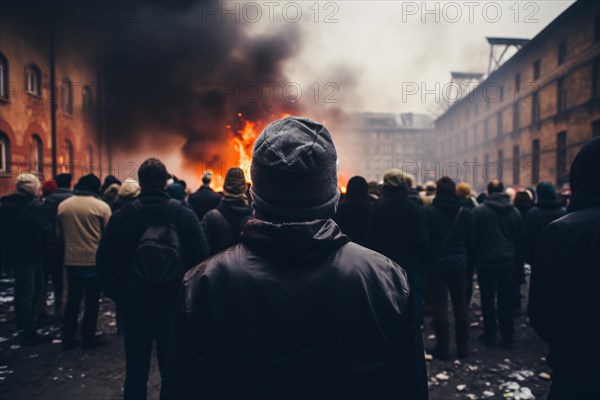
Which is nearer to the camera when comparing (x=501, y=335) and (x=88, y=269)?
(x=88, y=269)

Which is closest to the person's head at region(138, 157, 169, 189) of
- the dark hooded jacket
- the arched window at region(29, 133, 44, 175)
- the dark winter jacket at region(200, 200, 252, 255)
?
the dark winter jacket at region(200, 200, 252, 255)

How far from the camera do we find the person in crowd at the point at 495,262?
506cm

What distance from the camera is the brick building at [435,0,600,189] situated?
18.6m

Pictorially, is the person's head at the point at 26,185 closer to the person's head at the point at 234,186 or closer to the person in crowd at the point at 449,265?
the person's head at the point at 234,186

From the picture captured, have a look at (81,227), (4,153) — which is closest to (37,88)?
(4,153)

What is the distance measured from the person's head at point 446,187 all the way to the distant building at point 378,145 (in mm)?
52693

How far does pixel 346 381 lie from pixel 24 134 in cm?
1509

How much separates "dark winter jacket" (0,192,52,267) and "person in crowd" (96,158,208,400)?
292 centimetres

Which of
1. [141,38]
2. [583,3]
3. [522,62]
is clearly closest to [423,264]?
[141,38]

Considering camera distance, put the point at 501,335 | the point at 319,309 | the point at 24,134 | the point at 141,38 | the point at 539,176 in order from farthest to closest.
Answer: the point at 539,176
the point at 141,38
the point at 24,134
the point at 501,335
the point at 319,309

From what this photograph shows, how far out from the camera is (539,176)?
22.9 m

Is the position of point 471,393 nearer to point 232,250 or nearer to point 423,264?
point 423,264

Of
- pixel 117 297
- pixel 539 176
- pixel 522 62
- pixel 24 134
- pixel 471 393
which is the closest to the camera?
pixel 117 297

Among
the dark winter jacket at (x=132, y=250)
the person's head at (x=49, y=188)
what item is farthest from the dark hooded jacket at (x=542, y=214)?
the person's head at (x=49, y=188)
